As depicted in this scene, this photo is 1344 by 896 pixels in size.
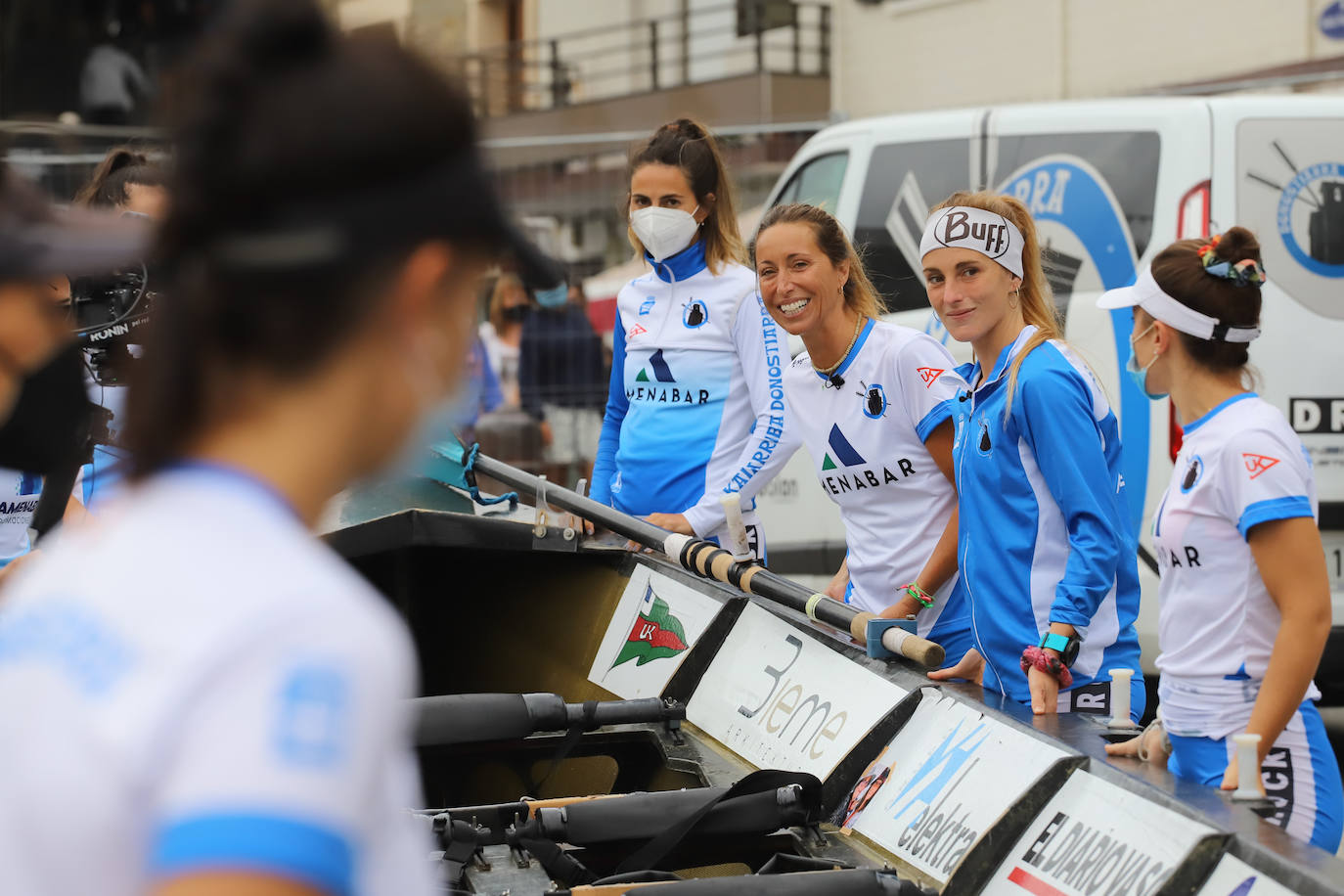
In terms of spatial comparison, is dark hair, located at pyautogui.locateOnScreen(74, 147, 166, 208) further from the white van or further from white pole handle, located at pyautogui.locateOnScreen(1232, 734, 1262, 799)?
the white van

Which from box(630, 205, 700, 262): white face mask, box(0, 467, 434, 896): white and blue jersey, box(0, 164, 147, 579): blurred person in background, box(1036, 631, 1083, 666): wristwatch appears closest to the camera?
box(0, 467, 434, 896): white and blue jersey

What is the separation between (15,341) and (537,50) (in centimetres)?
2466

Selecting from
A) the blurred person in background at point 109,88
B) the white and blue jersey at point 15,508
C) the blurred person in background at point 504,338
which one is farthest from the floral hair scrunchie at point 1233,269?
the blurred person in background at point 109,88

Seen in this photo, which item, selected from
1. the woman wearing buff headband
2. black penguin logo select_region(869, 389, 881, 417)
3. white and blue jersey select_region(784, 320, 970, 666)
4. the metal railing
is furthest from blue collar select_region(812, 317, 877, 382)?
the metal railing

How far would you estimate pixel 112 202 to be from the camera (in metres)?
3.81

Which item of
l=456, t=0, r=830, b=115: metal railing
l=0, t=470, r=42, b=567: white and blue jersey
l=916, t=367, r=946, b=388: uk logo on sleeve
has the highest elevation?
l=456, t=0, r=830, b=115: metal railing

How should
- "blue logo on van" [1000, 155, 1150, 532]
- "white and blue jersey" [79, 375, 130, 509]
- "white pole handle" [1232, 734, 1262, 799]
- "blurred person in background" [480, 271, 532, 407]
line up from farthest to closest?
1. "blurred person in background" [480, 271, 532, 407]
2. "blue logo on van" [1000, 155, 1150, 532]
3. "white and blue jersey" [79, 375, 130, 509]
4. "white pole handle" [1232, 734, 1262, 799]

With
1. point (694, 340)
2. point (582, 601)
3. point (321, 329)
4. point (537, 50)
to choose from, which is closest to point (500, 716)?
point (582, 601)

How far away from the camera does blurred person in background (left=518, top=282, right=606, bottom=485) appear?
972 centimetres

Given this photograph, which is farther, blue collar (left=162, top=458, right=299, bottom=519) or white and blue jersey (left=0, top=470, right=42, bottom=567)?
white and blue jersey (left=0, top=470, right=42, bottom=567)

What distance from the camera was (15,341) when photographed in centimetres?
127

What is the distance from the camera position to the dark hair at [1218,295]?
8.68ft

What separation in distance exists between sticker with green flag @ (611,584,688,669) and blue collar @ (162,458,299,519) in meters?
2.75

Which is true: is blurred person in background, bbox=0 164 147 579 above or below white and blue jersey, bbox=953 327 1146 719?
above
